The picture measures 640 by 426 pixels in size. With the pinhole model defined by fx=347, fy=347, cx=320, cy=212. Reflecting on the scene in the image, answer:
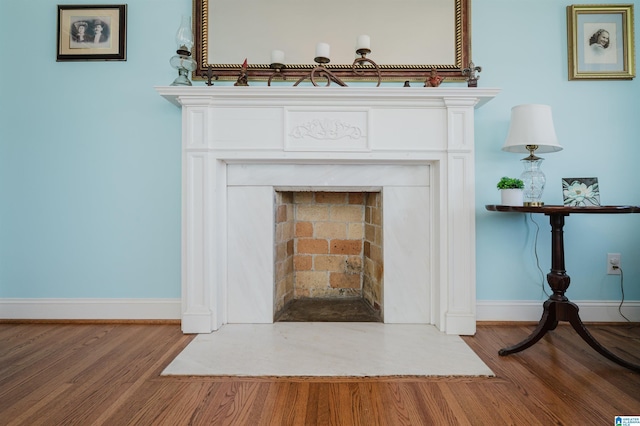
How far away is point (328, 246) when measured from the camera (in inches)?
93.4

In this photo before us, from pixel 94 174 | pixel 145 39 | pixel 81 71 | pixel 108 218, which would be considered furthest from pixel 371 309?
pixel 81 71

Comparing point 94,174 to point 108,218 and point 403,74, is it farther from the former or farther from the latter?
point 403,74

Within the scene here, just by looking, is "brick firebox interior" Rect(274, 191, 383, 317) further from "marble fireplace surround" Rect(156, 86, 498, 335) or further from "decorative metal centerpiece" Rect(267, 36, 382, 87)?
"decorative metal centerpiece" Rect(267, 36, 382, 87)

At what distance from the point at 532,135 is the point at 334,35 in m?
1.22

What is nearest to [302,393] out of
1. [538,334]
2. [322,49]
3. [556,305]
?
[538,334]

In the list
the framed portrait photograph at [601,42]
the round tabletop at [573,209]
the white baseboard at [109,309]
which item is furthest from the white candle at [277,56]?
the framed portrait photograph at [601,42]

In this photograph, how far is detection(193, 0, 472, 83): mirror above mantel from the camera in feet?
6.69

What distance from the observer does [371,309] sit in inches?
86.7

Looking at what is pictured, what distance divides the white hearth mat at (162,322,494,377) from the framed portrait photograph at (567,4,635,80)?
1.77 meters

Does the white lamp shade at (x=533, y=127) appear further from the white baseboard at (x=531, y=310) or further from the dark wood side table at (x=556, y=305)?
the white baseboard at (x=531, y=310)

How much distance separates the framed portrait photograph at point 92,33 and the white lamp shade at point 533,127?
2.23 meters

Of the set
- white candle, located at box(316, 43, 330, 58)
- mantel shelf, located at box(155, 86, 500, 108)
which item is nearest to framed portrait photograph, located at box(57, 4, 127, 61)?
mantel shelf, located at box(155, 86, 500, 108)

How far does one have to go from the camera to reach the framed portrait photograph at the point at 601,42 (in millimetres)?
2037

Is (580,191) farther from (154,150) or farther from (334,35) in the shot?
(154,150)
